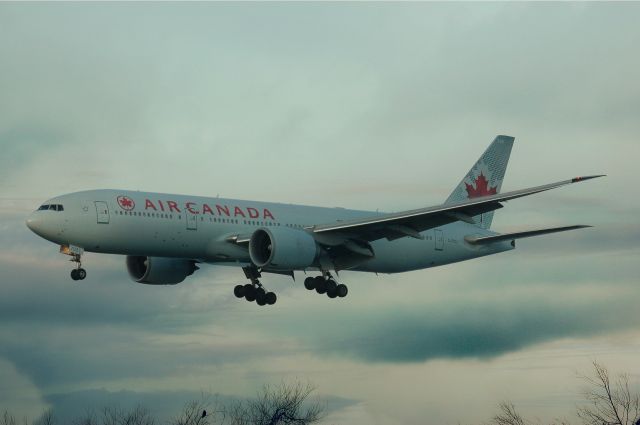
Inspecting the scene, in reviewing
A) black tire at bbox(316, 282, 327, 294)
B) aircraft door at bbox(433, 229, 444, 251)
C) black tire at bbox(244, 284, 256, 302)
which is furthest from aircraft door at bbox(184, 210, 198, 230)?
aircraft door at bbox(433, 229, 444, 251)

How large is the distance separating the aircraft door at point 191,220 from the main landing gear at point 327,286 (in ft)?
27.7

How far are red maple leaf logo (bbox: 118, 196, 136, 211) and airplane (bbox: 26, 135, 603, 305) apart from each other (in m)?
0.05

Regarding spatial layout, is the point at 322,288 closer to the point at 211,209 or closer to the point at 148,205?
the point at 211,209

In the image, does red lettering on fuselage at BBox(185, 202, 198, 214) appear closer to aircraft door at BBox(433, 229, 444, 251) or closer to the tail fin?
aircraft door at BBox(433, 229, 444, 251)

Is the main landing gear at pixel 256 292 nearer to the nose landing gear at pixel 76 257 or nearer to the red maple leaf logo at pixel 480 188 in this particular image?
the nose landing gear at pixel 76 257

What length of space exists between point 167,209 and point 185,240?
1.74 m

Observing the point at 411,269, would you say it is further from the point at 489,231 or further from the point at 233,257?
the point at 233,257

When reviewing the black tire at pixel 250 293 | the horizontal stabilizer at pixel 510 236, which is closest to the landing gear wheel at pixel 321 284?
the black tire at pixel 250 293

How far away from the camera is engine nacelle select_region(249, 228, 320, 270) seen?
5716 centimetres

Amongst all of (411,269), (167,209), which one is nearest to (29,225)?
(167,209)

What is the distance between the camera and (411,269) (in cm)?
6731

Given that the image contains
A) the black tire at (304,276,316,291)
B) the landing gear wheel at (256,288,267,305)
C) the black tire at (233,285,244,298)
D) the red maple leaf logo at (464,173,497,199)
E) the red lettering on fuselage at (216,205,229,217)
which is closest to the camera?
the red lettering on fuselage at (216,205,229,217)

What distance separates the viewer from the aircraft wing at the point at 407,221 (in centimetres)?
5603

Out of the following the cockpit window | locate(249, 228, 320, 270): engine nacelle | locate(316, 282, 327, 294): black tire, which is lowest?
locate(316, 282, 327, 294): black tire
